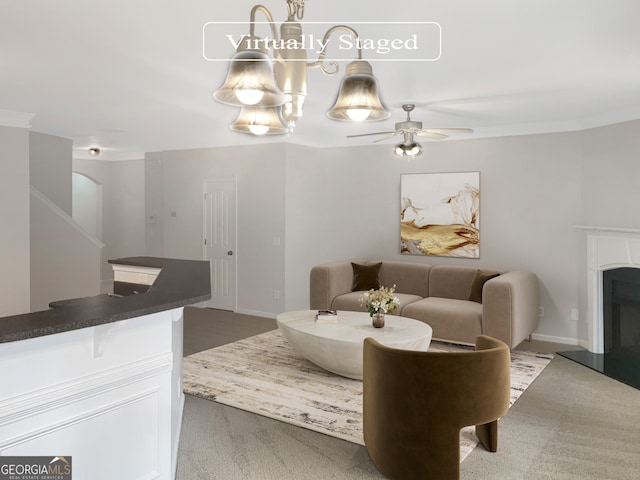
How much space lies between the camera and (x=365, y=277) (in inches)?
247

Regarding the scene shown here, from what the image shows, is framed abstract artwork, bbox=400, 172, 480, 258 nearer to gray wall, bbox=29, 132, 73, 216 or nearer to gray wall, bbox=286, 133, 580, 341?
gray wall, bbox=286, 133, 580, 341

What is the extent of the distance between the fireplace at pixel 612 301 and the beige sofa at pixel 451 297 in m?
0.60

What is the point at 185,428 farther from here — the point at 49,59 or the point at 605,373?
the point at 605,373

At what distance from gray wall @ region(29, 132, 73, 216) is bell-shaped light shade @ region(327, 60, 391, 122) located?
19.8 ft

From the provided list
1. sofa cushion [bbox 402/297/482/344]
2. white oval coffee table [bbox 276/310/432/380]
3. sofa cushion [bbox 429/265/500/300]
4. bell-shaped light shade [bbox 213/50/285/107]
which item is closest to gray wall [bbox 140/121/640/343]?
sofa cushion [bbox 429/265/500/300]

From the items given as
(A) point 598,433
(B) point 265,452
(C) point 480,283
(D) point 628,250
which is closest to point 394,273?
(C) point 480,283

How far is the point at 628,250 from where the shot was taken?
4816 mm

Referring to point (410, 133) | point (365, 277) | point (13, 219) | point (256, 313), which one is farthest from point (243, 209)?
point (410, 133)

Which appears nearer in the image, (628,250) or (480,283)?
(628,250)

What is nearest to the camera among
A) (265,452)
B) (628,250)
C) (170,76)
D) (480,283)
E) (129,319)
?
(129,319)

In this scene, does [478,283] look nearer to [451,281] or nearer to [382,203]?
[451,281]

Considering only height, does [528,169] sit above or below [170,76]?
below

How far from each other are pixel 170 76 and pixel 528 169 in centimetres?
412

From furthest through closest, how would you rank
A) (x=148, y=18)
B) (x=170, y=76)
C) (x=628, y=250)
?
(x=628, y=250) → (x=170, y=76) → (x=148, y=18)
